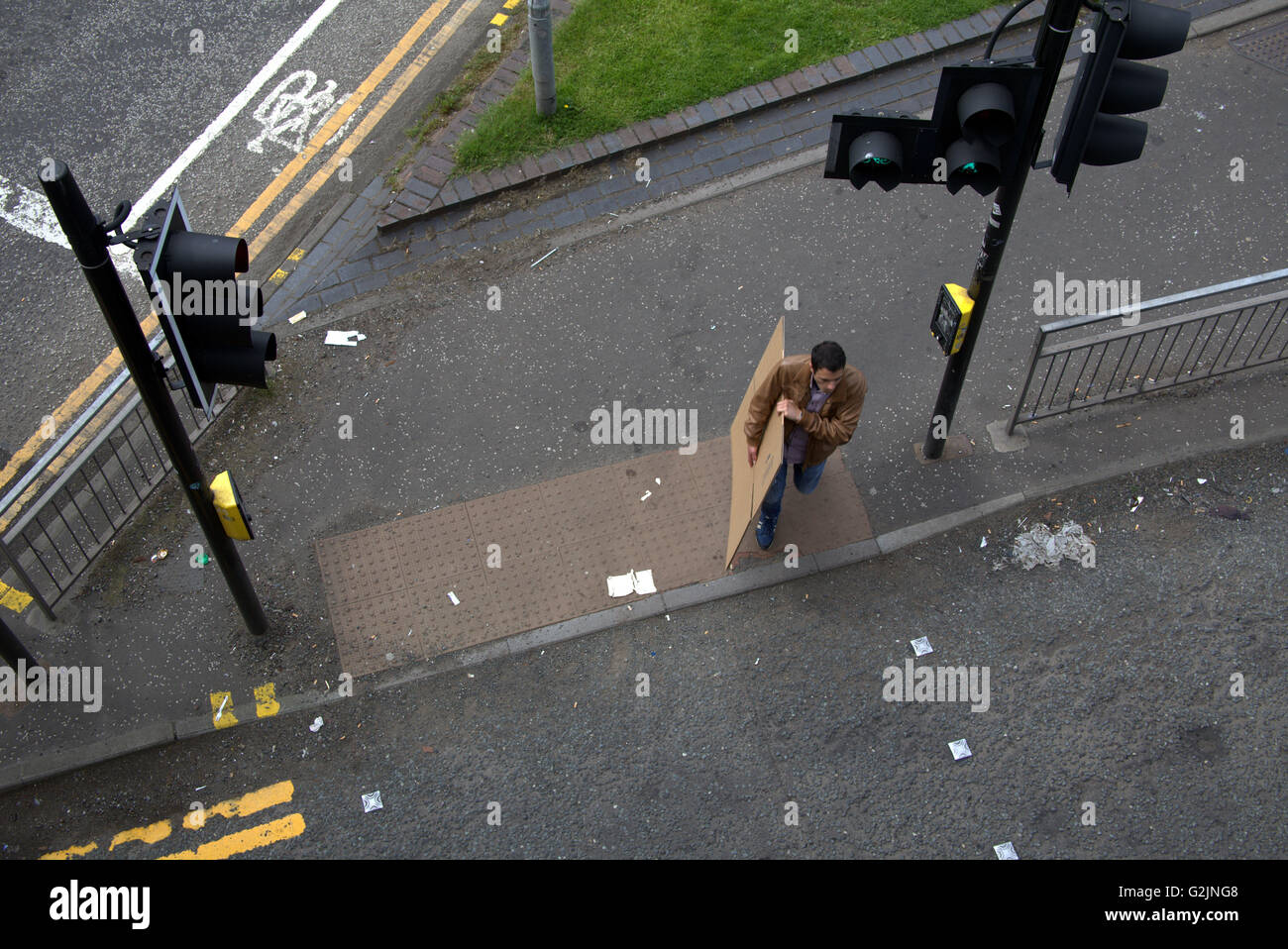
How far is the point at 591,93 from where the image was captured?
396 inches

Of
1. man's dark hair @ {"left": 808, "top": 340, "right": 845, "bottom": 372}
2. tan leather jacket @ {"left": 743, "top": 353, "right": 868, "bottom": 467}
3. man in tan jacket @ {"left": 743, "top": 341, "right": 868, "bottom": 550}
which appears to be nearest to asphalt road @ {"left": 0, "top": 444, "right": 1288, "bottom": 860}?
man in tan jacket @ {"left": 743, "top": 341, "right": 868, "bottom": 550}

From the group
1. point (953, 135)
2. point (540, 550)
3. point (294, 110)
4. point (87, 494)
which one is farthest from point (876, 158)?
point (294, 110)

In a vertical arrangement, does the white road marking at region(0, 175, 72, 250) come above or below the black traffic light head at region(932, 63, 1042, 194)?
above

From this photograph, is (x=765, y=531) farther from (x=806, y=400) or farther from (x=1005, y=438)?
(x=1005, y=438)

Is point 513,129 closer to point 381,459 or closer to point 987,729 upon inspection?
point 381,459

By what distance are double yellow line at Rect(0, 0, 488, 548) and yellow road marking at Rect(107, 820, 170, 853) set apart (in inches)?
108

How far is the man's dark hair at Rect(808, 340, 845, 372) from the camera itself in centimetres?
649

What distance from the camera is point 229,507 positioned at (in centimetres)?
623

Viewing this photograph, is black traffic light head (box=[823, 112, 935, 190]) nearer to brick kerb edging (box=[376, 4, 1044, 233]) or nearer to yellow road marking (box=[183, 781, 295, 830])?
brick kerb edging (box=[376, 4, 1044, 233])

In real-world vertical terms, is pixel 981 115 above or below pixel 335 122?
below

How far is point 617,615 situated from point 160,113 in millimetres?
6908

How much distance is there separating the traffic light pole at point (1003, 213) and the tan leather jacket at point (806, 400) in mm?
918

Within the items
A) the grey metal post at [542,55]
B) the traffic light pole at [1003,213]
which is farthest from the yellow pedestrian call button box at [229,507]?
the grey metal post at [542,55]
